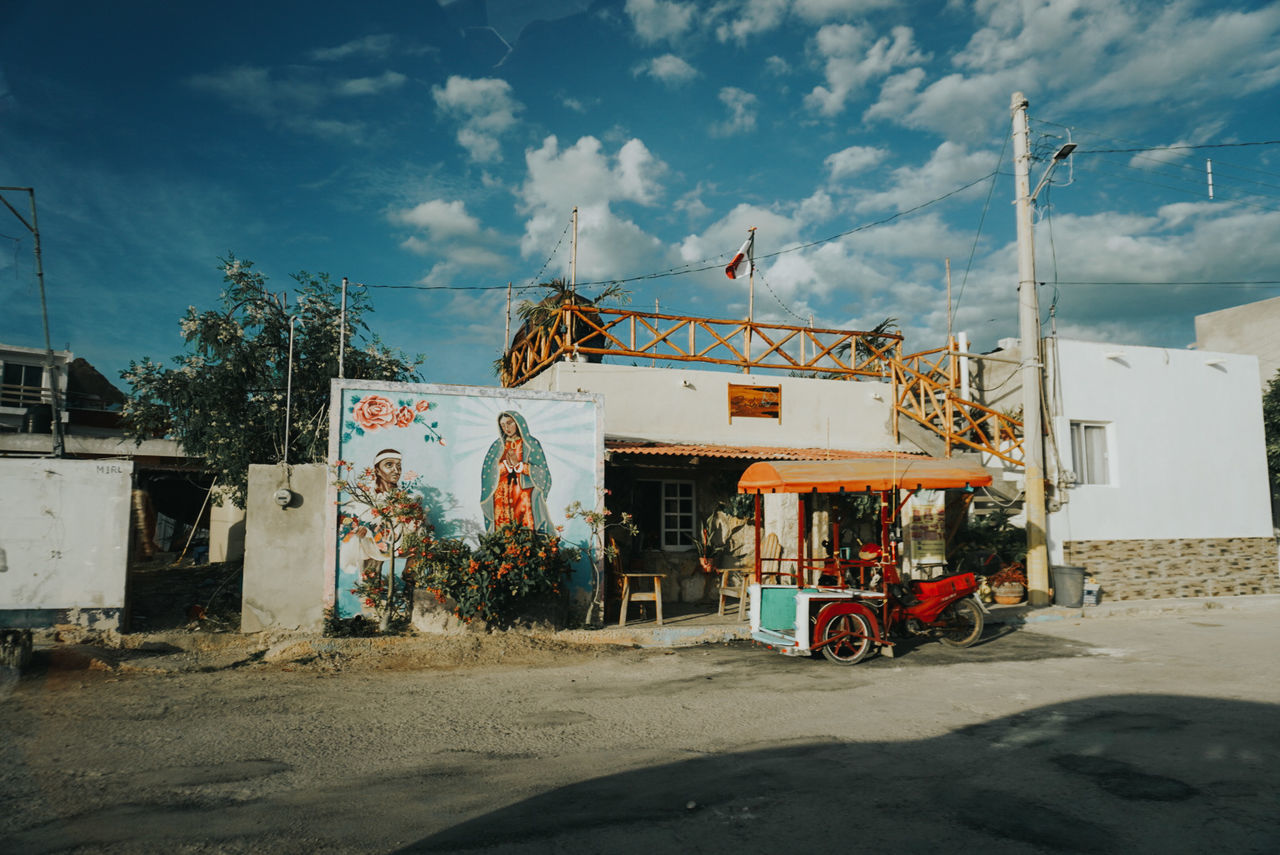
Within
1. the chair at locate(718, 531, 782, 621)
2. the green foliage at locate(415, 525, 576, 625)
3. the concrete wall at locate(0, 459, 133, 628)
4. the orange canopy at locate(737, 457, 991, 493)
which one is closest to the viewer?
the orange canopy at locate(737, 457, 991, 493)

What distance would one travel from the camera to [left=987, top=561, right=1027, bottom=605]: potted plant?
1427 centimetres

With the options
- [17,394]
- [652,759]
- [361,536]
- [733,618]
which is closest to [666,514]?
[733,618]

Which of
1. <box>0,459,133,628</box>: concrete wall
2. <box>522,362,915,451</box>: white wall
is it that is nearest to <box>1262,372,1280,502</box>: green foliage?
<box>522,362,915,451</box>: white wall

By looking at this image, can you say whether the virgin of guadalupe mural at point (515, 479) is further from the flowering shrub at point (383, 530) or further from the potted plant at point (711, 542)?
the potted plant at point (711, 542)

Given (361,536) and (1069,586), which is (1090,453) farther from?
(361,536)

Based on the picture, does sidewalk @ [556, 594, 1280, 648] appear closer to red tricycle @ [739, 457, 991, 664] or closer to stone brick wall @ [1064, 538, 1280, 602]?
stone brick wall @ [1064, 538, 1280, 602]

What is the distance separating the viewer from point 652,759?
18.4 ft

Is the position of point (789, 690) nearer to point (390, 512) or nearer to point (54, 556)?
point (390, 512)

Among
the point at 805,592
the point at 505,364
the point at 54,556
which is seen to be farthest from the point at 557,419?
the point at 505,364

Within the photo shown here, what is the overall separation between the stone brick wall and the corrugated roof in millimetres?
4793

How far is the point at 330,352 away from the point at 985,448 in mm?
14014

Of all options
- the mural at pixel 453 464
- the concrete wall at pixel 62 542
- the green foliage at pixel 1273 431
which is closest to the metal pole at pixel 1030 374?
the mural at pixel 453 464

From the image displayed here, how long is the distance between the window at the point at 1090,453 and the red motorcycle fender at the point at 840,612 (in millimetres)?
8560

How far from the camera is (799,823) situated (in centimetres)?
430
